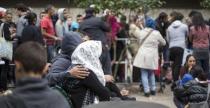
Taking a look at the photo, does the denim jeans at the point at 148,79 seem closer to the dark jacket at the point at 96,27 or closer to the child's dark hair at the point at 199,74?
the dark jacket at the point at 96,27

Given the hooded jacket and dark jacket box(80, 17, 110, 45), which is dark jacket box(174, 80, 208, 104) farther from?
dark jacket box(80, 17, 110, 45)

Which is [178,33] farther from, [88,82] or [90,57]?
[88,82]

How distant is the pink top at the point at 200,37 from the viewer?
12.7m

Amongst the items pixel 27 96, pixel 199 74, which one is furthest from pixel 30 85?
pixel 199 74

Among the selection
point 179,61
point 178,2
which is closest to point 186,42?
Answer: point 179,61

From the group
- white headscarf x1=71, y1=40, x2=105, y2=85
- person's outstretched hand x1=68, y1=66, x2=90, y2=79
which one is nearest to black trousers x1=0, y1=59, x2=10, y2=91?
white headscarf x1=71, y1=40, x2=105, y2=85

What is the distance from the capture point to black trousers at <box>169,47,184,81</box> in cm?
1345

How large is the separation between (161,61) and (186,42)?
2.83ft

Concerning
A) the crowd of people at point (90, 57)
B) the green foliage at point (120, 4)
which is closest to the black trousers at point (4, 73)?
the crowd of people at point (90, 57)

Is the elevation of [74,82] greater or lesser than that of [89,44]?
lesser

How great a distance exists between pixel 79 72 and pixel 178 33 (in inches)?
Result: 311

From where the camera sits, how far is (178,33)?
13.5 metres

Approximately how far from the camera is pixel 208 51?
12.9 meters

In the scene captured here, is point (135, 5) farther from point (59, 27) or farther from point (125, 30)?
point (59, 27)
